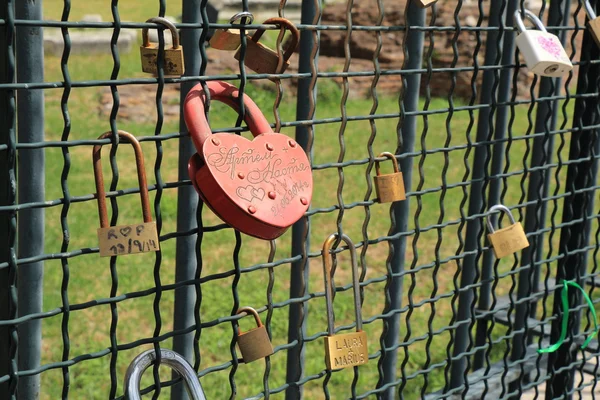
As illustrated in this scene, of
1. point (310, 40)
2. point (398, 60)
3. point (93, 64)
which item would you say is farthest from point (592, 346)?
point (93, 64)

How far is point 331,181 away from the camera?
5074 millimetres

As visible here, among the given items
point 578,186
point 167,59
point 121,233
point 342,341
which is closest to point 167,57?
point 167,59

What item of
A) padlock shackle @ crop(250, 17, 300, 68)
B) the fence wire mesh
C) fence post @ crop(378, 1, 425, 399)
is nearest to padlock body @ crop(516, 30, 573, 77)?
the fence wire mesh

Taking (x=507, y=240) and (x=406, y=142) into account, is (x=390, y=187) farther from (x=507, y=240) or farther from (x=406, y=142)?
(x=507, y=240)

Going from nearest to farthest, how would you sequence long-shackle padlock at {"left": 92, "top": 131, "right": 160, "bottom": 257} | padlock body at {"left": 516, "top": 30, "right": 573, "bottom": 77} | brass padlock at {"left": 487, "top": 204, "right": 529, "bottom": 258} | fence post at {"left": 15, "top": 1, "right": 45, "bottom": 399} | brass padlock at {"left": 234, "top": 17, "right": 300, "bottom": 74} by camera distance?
long-shackle padlock at {"left": 92, "top": 131, "right": 160, "bottom": 257} < fence post at {"left": 15, "top": 1, "right": 45, "bottom": 399} < brass padlock at {"left": 234, "top": 17, "right": 300, "bottom": 74} < padlock body at {"left": 516, "top": 30, "right": 573, "bottom": 77} < brass padlock at {"left": 487, "top": 204, "right": 529, "bottom": 258}

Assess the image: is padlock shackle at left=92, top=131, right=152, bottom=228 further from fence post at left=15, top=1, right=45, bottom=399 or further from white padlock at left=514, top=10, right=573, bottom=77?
white padlock at left=514, top=10, right=573, bottom=77

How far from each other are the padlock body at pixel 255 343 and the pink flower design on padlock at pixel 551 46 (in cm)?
83

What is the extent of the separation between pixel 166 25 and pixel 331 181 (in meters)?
3.93

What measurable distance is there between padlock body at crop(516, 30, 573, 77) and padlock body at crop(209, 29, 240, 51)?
66 cm

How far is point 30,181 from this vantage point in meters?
1.25

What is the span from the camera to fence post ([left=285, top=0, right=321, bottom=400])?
1.49m

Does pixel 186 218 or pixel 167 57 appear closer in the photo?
pixel 167 57

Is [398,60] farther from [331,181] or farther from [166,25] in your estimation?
[166,25]

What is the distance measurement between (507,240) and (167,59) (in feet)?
3.05
